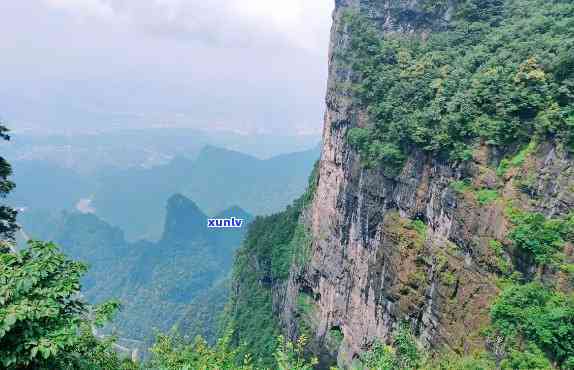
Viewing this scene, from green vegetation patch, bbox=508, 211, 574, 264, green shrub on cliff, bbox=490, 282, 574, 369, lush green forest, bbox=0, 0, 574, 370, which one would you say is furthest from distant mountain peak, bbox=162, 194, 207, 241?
green vegetation patch, bbox=508, 211, 574, 264

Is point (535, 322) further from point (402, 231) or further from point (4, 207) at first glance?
point (4, 207)

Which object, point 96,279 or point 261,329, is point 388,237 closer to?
point 261,329

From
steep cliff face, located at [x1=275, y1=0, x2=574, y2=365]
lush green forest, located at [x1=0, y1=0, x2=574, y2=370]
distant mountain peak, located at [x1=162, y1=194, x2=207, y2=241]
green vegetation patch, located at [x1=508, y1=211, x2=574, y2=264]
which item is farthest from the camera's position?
distant mountain peak, located at [x1=162, y1=194, x2=207, y2=241]

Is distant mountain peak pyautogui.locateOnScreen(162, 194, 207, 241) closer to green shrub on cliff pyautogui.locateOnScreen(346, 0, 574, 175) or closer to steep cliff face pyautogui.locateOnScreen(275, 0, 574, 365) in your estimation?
steep cliff face pyautogui.locateOnScreen(275, 0, 574, 365)

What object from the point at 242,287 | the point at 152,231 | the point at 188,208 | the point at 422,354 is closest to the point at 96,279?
the point at 188,208

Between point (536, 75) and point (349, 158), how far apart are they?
11868 millimetres

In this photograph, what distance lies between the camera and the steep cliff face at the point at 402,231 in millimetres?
14539

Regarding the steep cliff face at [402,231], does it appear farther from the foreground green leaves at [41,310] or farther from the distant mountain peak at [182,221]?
the distant mountain peak at [182,221]

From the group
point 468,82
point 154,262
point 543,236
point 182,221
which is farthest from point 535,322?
point 182,221

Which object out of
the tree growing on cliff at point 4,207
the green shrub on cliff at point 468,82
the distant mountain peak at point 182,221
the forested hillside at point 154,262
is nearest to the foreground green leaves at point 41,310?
the tree growing on cliff at point 4,207

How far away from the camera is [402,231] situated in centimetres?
1936

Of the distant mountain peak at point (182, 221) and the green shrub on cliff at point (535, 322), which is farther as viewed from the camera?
the distant mountain peak at point (182, 221)

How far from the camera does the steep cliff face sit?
47.7 feet

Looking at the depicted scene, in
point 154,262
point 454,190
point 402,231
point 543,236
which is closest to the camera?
point 543,236
